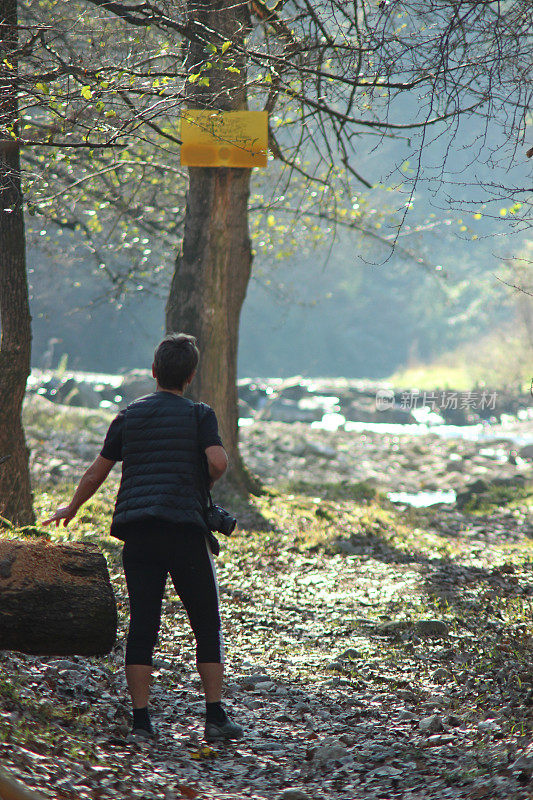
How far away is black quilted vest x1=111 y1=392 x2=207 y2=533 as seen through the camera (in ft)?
12.6

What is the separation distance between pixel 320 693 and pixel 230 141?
477 centimetres

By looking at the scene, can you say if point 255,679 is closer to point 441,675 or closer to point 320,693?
point 320,693

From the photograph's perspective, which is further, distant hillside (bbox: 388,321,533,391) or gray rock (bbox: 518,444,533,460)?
distant hillside (bbox: 388,321,533,391)

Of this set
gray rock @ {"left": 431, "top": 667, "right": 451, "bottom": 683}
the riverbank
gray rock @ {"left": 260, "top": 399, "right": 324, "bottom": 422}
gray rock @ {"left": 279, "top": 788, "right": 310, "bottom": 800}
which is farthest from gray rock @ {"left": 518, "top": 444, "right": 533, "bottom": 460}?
gray rock @ {"left": 279, "top": 788, "right": 310, "bottom": 800}

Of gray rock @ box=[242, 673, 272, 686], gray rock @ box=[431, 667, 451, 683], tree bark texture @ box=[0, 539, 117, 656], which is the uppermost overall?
tree bark texture @ box=[0, 539, 117, 656]

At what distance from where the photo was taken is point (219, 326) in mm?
10281

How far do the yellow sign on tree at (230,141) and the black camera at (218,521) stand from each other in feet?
13.4

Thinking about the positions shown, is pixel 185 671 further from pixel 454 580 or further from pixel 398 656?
pixel 454 580

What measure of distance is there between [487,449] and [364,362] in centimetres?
4449

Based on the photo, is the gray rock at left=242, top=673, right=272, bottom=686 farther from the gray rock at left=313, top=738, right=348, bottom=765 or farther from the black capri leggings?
the black capri leggings

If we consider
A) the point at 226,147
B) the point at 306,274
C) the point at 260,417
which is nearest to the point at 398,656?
the point at 226,147

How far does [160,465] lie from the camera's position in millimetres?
3918

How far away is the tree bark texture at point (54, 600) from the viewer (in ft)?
13.8

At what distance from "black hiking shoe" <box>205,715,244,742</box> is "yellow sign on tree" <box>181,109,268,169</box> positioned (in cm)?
486
